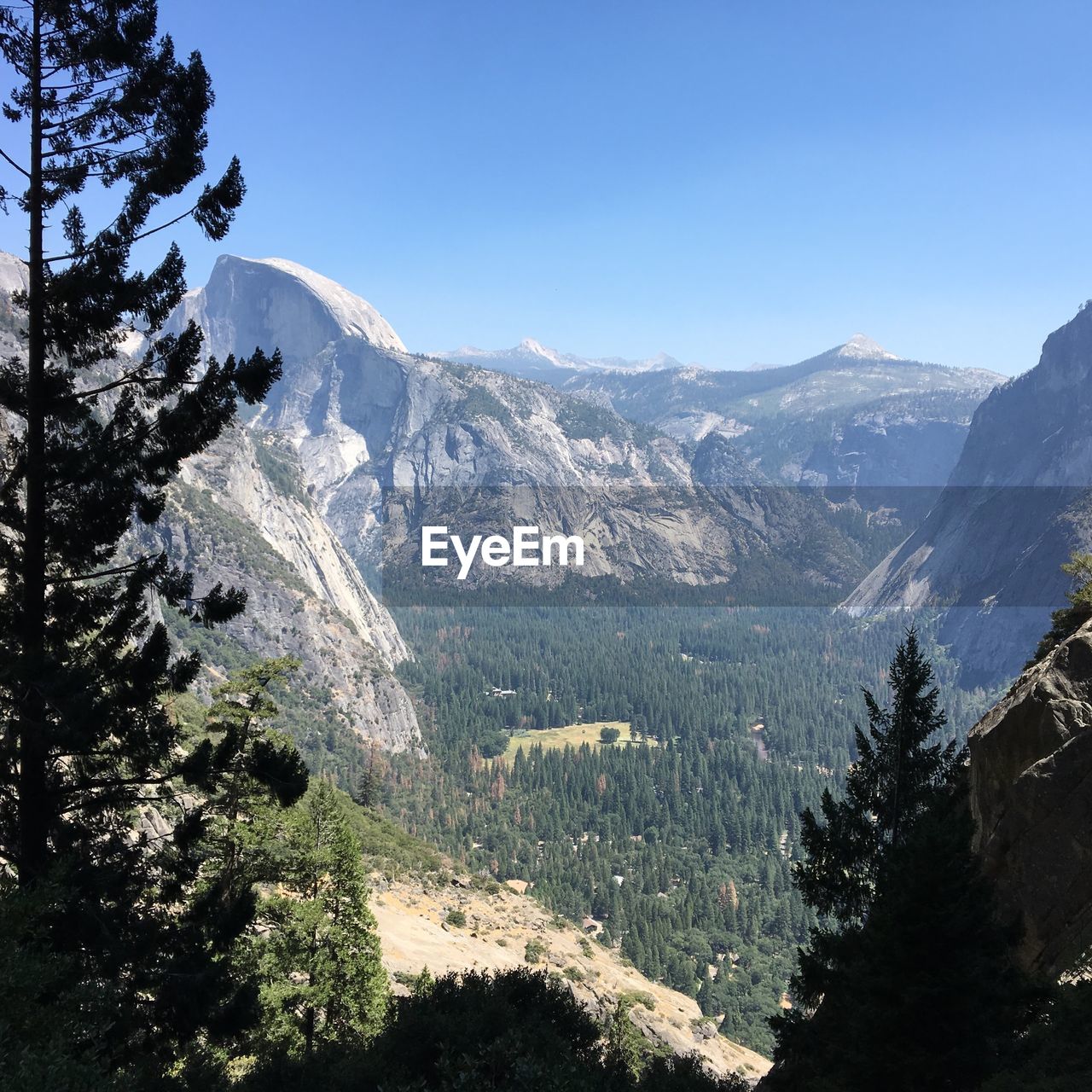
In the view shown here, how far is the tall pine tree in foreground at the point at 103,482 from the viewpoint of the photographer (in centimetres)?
1439

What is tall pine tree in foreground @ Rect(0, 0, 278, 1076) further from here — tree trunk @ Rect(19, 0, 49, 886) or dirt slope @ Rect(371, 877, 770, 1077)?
dirt slope @ Rect(371, 877, 770, 1077)

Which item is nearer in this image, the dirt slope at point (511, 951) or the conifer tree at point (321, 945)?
the conifer tree at point (321, 945)

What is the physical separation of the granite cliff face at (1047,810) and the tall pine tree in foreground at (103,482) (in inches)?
706

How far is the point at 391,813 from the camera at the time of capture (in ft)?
423

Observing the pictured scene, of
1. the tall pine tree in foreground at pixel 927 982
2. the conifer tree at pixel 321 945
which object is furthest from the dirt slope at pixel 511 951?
the tall pine tree in foreground at pixel 927 982

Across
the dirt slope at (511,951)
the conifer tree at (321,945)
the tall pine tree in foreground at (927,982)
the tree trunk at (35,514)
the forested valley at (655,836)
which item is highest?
the tree trunk at (35,514)

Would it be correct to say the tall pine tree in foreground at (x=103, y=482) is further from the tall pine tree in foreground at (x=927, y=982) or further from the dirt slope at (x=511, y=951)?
the dirt slope at (x=511, y=951)

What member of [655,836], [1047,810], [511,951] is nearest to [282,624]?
[655,836]

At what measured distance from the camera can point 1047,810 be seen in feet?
65.2

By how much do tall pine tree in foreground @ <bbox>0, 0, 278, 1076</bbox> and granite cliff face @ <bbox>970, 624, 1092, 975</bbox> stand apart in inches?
706

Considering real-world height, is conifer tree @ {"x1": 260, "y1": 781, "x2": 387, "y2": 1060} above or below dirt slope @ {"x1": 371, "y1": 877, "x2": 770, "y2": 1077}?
above

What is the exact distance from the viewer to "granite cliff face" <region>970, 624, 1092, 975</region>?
747 inches

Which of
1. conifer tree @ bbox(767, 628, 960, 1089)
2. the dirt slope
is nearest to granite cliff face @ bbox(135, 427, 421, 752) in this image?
the dirt slope

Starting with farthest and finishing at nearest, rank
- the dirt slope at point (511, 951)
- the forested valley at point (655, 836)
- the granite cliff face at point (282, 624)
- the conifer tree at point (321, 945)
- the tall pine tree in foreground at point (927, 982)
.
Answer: the granite cliff face at point (282, 624)
the forested valley at point (655, 836)
the dirt slope at point (511, 951)
the conifer tree at point (321, 945)
the tall pine tree in foreground at point (927, 982)
